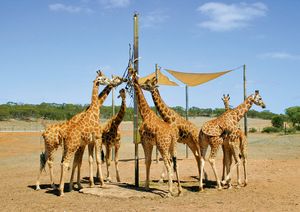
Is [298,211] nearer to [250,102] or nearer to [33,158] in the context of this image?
[250,102]

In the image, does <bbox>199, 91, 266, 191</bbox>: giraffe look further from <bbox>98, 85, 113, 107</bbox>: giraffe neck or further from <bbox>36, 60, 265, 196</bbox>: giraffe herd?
<bbox>98, 85, 113, 107</bbox>: giraffe neck

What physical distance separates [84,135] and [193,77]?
6.37m

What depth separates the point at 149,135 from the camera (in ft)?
27.1

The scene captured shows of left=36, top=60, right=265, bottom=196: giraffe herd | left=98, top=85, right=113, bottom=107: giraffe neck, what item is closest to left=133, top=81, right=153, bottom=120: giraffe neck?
left=36, top=60, right=265, bottom=196: giraffe herd

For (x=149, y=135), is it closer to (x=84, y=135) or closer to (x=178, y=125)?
(x=178, y=125)

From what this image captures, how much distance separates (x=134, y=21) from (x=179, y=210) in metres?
5.70

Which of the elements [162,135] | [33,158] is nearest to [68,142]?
[162,135]

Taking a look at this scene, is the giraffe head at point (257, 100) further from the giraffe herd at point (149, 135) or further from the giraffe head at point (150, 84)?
the giraffe head at point (150, 84)

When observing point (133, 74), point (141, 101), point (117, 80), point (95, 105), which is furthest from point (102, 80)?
point (141, 101)

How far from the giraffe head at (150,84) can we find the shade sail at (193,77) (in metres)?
4.11

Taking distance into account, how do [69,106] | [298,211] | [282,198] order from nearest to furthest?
[298,211], [282,198], [69,106]

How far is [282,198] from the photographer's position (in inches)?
312

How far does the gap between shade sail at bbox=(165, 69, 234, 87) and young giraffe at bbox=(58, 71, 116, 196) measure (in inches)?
194

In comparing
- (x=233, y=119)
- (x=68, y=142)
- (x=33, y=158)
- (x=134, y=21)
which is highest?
(x=134, y=21)
